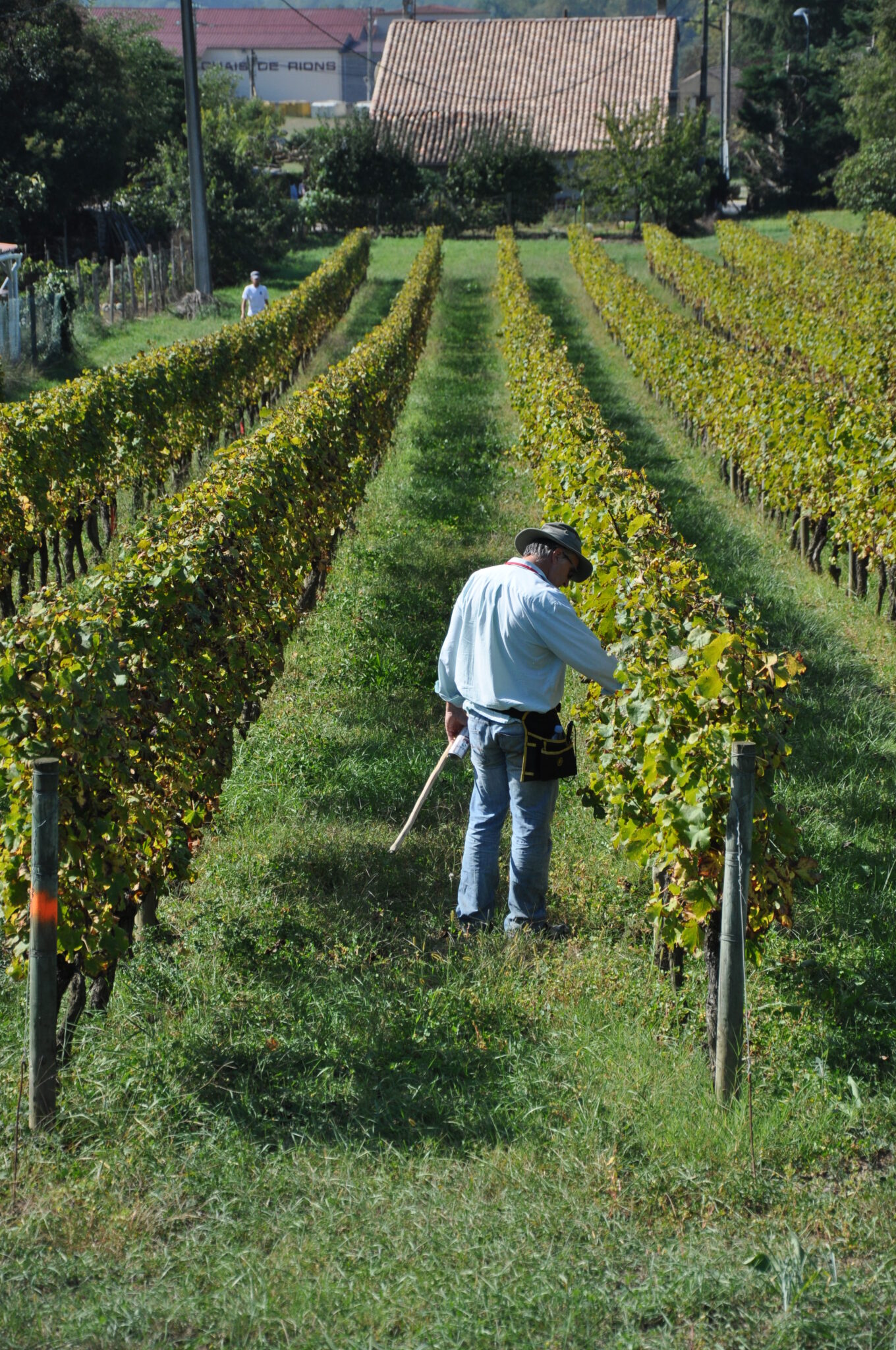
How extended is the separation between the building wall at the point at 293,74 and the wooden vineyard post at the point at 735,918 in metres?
97.8

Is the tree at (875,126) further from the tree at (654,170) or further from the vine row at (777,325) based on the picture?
the vine row at (777,325)

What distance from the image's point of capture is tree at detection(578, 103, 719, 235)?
130 ft

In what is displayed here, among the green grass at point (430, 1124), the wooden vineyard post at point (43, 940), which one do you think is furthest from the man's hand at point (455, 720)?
the wooden vineyard post at point (43, 940)

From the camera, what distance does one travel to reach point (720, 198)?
144 feet

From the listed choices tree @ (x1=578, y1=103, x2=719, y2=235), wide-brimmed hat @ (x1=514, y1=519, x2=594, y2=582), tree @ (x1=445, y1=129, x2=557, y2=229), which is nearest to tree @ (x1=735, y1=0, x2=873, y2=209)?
tree @ (x1=578, y1=103, x2=719, y2=235)

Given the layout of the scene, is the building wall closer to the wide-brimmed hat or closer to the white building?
the white building

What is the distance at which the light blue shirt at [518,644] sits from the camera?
5.11 meters

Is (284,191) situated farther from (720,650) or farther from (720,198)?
(720,650)

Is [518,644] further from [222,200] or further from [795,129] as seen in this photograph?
[795,129]

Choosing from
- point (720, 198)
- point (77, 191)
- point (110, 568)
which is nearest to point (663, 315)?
point (110, 568)

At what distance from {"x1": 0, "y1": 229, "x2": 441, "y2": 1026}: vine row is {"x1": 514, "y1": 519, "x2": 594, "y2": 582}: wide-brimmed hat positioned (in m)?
1.54

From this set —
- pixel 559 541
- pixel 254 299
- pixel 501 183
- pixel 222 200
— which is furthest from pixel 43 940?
pixel 501 183

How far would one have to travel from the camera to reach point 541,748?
208 inches

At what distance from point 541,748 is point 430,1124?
1668mm
